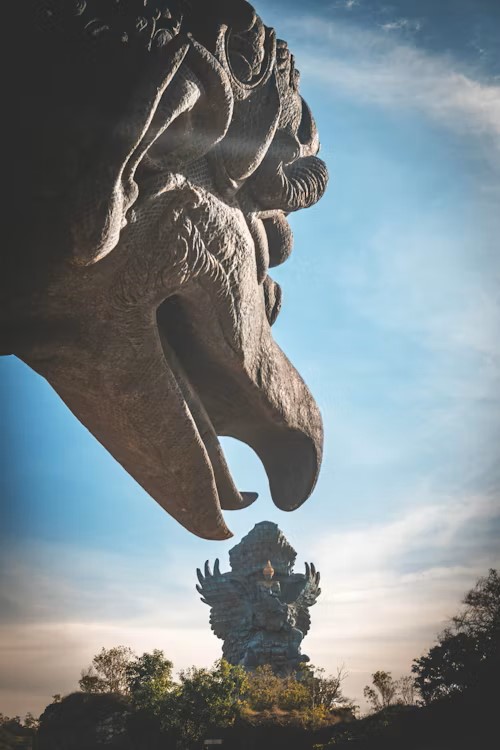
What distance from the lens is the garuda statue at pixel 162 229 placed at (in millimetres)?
1983

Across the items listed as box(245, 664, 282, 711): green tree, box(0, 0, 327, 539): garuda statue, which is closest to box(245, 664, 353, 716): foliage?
box(245, 664, 282, 711): green tree

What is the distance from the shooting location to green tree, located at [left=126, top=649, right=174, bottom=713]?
2417cm

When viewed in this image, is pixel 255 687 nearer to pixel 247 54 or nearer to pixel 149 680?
pixel 149 680

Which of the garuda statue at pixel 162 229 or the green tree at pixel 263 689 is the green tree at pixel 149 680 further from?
the garuda statue at pixel 162 229

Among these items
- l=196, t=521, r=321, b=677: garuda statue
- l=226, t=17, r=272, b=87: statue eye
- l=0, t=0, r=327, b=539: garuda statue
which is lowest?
l=0, t=0, r=327, b=539: garuda statue

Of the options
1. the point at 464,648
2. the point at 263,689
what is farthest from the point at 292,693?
the point at 464,648

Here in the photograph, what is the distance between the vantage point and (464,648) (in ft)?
65.8

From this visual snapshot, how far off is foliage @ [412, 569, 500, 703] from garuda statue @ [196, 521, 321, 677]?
31.2 ft

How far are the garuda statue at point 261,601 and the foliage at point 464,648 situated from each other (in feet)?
31.2

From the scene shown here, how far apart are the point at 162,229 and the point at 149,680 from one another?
24781 mm

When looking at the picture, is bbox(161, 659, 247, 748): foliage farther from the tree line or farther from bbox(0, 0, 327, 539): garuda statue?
bbox(0, 0, 327, 539): garuda statue

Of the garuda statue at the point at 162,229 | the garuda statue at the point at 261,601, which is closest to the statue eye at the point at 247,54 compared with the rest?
the garuda statue at the point at 162,229

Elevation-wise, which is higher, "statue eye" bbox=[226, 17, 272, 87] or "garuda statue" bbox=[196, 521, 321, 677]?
"garuda statue" bbox=[196, 521, 321, 677]

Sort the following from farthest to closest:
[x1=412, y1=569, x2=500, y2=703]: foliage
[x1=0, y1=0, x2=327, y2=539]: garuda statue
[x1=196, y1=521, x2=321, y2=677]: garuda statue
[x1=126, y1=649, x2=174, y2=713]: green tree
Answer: [x1=196, y1=521, x2=321, y2=677]: garuda statue, [x1=126, y1=649, x2=174, y2=713]: green tree, [x1=412, y1=569, x2=500, y2=703]: foliage, [x1=0, y1=0, x2=327, y2=539]: garuda statue
